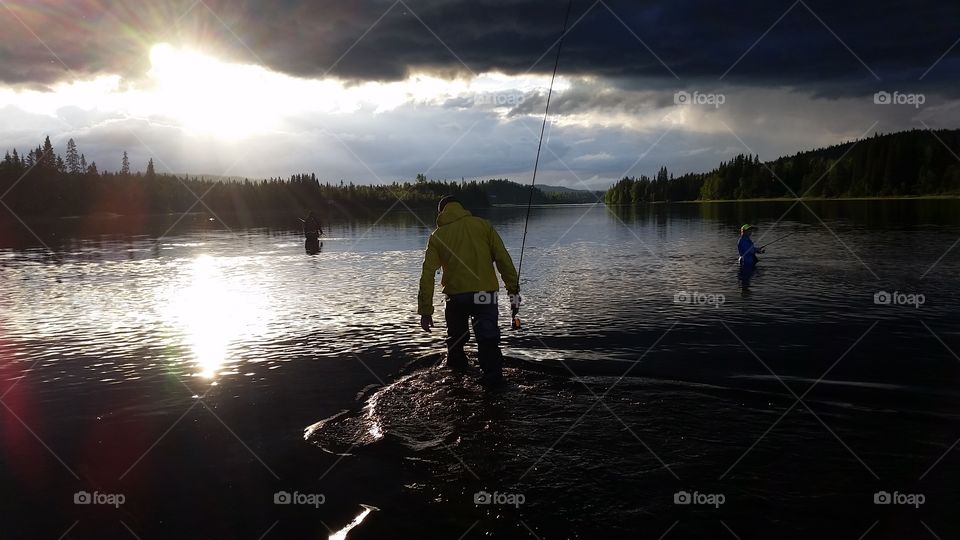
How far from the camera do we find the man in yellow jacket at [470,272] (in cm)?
1012

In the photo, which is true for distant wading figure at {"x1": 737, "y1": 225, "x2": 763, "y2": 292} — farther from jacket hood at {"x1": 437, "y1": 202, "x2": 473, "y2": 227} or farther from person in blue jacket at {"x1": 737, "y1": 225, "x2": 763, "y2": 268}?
jacket hood at {"x1": 437, "y1": 202, "x2": 473, "y2": 227}

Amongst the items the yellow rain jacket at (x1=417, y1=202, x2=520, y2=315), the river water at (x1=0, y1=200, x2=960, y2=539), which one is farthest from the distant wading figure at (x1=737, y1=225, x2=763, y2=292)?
the yellow rain jacket at (x1=417, y1=202, x2=520, y2=315)

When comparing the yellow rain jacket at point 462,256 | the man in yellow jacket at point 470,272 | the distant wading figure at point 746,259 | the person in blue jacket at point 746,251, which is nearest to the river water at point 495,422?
the man in yellow jacket at point 470,272

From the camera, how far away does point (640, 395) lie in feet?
31.8

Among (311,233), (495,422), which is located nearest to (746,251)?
(495,422)

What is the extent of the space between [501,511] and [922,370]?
9.64 meters

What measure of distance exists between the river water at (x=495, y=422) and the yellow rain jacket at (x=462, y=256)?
5.81 ft

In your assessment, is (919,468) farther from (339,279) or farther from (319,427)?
(339,279)

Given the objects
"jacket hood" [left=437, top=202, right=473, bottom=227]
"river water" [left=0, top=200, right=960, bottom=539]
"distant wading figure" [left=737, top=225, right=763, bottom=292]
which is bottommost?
"river water" [left=0, top=200, right=960, bottom=539]

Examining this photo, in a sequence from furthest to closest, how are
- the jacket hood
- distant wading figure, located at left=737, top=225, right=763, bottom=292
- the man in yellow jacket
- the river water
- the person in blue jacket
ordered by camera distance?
the person in blue jacket, distant wading figure, located at left=737, top=225, right=763, bottom=292, the jacket hood, the man in yellow jacket, the river water

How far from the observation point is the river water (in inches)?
246

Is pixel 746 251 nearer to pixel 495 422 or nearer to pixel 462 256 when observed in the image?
→ pixel 462 256

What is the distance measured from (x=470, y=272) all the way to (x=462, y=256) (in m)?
0.31

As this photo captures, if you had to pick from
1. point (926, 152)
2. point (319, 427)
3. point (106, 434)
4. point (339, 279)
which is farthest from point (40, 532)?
point (926, 152)
